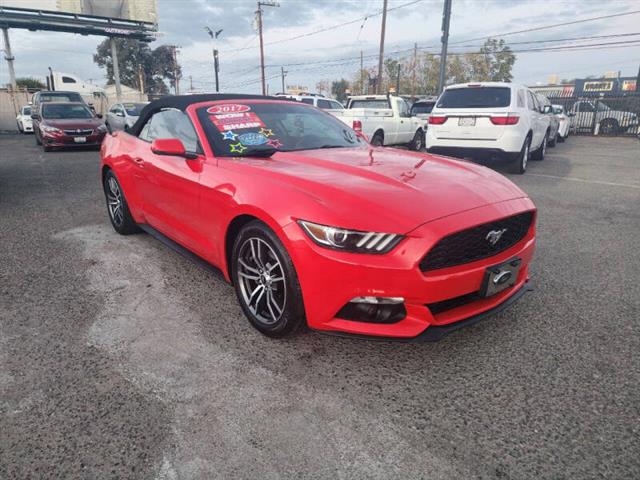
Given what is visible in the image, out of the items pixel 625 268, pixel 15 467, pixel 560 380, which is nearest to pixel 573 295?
pixel 625 268

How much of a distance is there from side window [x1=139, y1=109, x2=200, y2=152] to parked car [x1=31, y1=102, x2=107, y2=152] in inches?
419

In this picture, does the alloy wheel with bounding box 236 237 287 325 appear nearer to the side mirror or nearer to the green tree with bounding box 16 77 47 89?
the side mirror

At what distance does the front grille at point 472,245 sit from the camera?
2199 millimetres

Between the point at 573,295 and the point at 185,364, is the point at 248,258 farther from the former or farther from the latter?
the point at 573,295

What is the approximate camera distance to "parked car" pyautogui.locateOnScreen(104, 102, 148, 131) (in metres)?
15.8

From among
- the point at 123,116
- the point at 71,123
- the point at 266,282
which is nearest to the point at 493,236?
the point at 266,282

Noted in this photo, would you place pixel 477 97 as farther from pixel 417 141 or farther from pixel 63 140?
pixel 63 140

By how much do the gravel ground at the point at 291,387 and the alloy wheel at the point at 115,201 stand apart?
1.00m

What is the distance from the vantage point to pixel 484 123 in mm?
8453

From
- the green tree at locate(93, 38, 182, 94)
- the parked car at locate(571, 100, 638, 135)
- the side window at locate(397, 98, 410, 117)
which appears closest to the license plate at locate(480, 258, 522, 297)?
the side window at locate(397, 98, 410, 117)

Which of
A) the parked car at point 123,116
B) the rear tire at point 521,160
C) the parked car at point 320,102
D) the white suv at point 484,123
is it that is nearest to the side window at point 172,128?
the white suv at point 484,123

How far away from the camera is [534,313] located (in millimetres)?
3062

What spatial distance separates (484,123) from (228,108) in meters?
6.43

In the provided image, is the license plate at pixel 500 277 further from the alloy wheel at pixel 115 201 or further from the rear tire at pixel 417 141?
the rear tire at pixel 417 141
